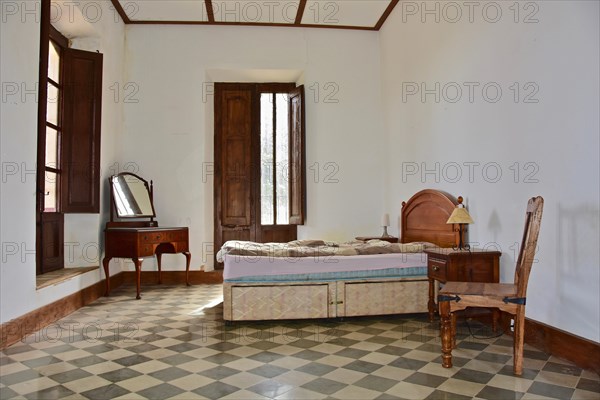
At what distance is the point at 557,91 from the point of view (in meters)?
3.48

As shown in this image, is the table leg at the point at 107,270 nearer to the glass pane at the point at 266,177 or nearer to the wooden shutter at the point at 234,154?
the wooden shutter at the point at 234,154

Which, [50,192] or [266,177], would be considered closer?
[50,192]

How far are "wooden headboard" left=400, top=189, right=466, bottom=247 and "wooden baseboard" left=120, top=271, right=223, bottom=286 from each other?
2.82m

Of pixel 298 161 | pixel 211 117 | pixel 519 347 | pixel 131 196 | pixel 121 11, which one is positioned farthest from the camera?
pixel 211 117

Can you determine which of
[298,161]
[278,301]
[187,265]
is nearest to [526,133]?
[278,301]

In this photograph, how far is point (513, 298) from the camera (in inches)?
119

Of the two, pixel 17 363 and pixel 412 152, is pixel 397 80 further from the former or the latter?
pixel 17 363

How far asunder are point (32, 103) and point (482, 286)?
3.90 meters

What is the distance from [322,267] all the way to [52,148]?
347 cm

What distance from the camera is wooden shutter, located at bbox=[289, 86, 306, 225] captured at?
735 cm

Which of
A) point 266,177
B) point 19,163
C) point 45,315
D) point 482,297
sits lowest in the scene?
point 45,315

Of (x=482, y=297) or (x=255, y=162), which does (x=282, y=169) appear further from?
(x=482, y=297)

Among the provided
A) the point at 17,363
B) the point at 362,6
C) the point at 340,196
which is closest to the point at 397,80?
the point at 362,6

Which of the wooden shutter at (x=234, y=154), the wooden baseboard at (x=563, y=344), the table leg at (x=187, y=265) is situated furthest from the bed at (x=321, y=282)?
the wooden shutter at (x=234, y=154)
